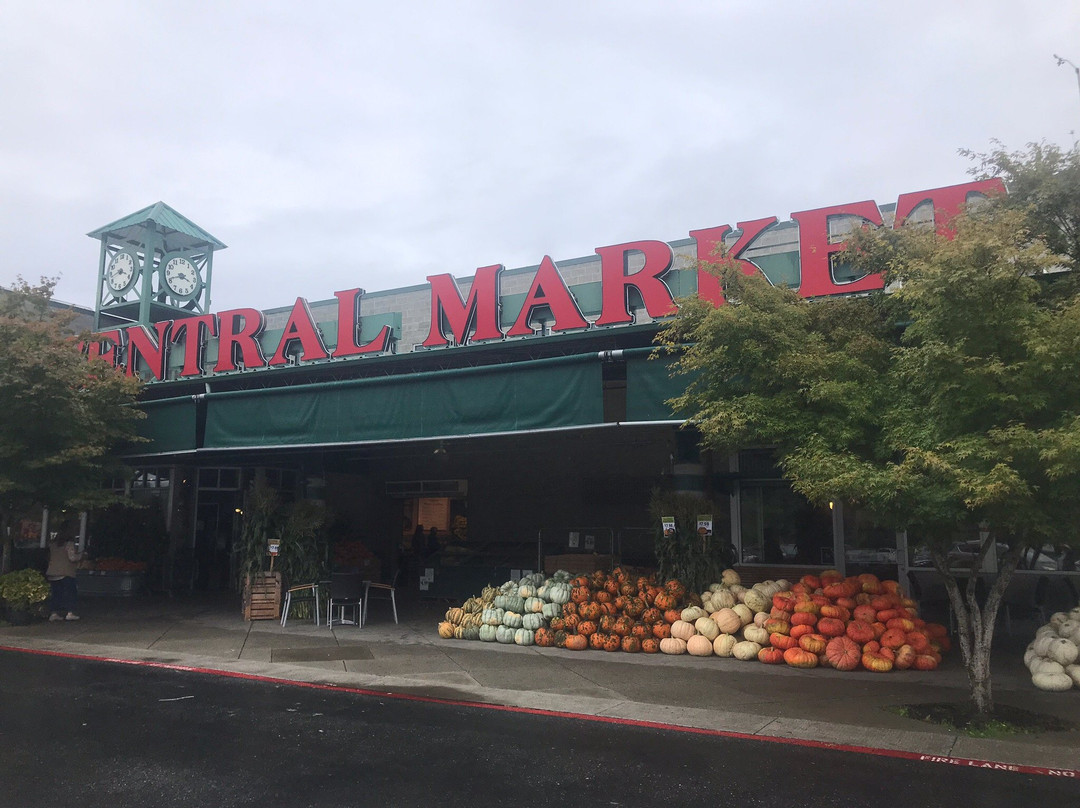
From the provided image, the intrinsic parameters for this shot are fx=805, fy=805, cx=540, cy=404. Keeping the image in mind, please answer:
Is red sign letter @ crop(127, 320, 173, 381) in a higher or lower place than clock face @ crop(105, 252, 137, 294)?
lower

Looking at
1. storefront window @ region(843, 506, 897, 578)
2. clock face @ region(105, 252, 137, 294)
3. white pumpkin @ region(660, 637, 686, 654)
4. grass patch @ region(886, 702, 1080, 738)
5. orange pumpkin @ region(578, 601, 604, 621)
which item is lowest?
grass patch @ region(886, 702, 1080, 738)

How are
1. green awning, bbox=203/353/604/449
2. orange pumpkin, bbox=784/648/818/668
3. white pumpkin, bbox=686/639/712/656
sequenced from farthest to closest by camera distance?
1. white pumpkin, bbox=686/639/712/656
2. green awning, bbox=203/353/604/449
3. orange pumpkin, bbox=784/648/818/668

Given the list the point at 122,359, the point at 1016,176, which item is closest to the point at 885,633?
the point at 1016,176

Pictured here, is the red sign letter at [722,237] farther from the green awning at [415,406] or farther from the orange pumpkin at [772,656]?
the orange pumpkin at [772,656]

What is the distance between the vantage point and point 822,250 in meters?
11.8

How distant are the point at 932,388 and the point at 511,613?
7.52 metres

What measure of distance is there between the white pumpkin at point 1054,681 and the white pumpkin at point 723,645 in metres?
3.58

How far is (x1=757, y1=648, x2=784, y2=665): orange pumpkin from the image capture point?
34.2 feet

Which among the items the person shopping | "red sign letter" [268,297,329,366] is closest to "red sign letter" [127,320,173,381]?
"red sign letter" [268,297,329,366]

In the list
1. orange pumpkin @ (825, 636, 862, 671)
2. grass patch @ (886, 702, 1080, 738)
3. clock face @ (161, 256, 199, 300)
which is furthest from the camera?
clock face @ (161, 256, 199, 300)

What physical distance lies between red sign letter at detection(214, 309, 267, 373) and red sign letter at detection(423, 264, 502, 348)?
3.71 m

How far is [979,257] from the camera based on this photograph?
6.83m

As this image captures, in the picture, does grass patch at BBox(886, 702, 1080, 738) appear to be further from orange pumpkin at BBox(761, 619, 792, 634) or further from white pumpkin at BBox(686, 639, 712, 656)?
white pumpkin at BBox(686, 639, 712, 656)

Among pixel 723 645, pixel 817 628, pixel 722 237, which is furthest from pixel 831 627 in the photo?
pixel 722 237
